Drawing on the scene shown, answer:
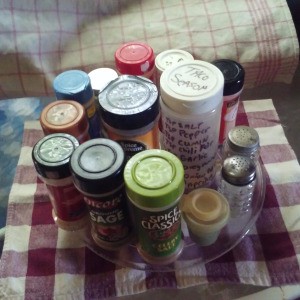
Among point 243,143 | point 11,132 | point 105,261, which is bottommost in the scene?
point 11,132

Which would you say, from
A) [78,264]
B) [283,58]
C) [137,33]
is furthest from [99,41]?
[78,264]

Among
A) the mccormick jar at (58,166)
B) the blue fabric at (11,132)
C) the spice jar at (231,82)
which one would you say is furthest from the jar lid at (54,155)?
the blue fabric at (11,132)

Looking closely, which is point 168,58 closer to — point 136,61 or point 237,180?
point 136,61

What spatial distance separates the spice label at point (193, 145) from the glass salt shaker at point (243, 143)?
0.08 ft

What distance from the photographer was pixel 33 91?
2.69 feet

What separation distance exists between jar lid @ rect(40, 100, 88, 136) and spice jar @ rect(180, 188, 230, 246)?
155 millimetres

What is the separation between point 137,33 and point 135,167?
0.49 m

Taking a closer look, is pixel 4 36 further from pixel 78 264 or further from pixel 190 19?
pixel 78 264

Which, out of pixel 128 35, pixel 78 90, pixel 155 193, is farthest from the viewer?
pixel 128 35

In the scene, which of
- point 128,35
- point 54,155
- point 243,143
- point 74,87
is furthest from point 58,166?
point 128,35

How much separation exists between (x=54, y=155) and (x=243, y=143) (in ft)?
0.77

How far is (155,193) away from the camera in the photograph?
1.29 ft

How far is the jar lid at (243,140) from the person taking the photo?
0.51 meters

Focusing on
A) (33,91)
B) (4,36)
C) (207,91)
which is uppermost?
(207,91)
